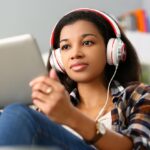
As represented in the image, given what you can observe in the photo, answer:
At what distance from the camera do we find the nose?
3.62 ft

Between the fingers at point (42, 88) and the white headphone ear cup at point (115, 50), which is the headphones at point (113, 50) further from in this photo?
the fingers at point (42, 88)

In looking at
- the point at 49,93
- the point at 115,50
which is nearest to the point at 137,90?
the point at 115,50

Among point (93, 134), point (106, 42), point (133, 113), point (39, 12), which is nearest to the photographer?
point (93, 134)

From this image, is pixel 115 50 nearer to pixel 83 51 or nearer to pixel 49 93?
pixel 83 51

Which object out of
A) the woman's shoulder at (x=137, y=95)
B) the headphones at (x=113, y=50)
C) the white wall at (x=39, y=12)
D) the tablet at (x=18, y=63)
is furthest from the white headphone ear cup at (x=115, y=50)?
the white wall at (x=39, y=12)

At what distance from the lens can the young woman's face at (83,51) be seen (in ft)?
3.63

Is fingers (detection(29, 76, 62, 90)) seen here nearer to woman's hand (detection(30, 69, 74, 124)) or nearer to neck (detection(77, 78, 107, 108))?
woman's hand (detection(30, 69, 74, 124))

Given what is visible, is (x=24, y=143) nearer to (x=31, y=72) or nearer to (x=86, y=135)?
(x=86, y=135)

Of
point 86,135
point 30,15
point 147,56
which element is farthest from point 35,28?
point 86,135

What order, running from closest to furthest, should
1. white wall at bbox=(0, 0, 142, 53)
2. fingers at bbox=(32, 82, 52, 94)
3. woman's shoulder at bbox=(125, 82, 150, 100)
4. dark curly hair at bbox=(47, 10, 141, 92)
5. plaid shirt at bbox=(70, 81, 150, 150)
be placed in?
1. fingers at bbox=(32, 82, 52, 94)
2. plaid shirt at bbox=(70, 81, 150, 150)
3. woman's shoulder at bbox=(125, 82, 150, 100)
4. dark curly hair at bbox=(47, 10, 141, 92)
5. white wall at bbox=(0, 0, 142, 53)

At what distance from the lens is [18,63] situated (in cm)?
107

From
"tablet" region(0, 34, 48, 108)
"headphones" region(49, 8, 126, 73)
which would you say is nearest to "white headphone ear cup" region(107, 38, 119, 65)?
"headphones" region(49, 8, 126, 73)

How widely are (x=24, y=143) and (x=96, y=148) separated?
226 mm

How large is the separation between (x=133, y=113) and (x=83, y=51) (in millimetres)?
252
